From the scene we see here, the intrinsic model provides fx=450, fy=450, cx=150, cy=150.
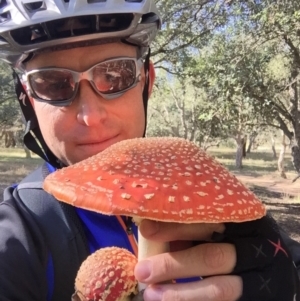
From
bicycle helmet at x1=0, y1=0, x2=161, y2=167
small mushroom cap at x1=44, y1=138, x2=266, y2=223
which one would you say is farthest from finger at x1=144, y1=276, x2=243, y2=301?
bicycle helmet at x1=0, y1=0, x2=161, y2=167

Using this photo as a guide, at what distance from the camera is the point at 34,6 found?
2.24 meters

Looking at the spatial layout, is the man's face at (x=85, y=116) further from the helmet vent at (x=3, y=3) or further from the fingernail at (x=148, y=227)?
the fingernail at (x=148, y=227)

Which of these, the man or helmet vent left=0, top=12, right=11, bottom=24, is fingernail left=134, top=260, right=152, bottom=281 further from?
helmet vent left=0, top=12, right=11, bottom=24

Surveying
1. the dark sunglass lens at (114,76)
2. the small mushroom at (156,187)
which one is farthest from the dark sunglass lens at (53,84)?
the small mushroom at (156,187)

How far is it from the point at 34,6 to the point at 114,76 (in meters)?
0.70

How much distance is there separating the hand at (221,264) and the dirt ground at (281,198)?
9.31m

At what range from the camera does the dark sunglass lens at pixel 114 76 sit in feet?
5.86

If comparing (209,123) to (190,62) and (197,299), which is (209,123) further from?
(197,299)

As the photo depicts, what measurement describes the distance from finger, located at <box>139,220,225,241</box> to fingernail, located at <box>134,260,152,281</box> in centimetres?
6

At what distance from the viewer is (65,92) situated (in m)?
1.77

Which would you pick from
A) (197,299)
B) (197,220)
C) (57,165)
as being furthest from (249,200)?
(57,165)

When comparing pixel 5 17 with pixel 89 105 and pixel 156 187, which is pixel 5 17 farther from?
pixel 156 187

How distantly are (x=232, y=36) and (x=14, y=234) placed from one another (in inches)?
450

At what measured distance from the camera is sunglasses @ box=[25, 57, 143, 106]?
5.81ft
